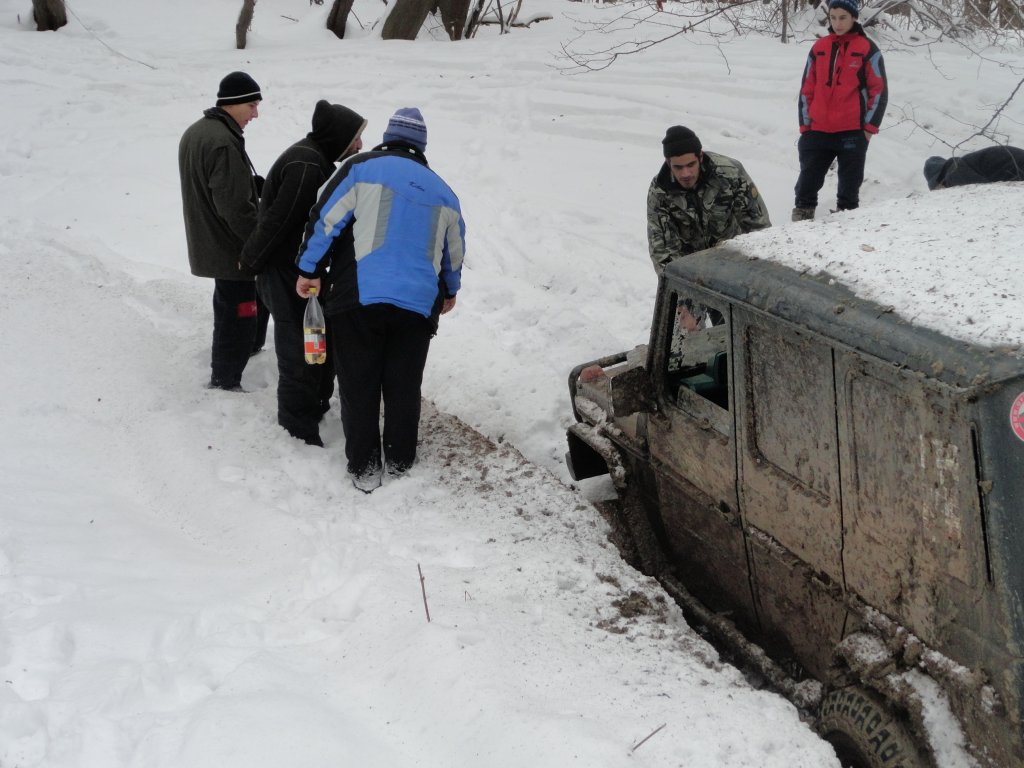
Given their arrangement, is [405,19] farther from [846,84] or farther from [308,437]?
[308,437]

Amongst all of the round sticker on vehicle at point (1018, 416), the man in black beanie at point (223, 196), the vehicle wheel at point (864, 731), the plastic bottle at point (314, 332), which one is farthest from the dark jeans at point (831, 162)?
the round sticker on vehicle at point (1018, 416)

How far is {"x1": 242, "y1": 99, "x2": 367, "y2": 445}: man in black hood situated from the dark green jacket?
0.34m

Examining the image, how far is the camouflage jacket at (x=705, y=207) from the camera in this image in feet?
17.4

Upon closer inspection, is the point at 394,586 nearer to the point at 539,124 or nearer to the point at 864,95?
the point at 864,95

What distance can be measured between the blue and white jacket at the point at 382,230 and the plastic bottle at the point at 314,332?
291 mm

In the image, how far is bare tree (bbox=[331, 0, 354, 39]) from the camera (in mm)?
14188

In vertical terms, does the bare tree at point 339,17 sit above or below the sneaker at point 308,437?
above

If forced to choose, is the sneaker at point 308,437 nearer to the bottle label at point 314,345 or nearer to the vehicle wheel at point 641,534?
the bottle label at point 314,345

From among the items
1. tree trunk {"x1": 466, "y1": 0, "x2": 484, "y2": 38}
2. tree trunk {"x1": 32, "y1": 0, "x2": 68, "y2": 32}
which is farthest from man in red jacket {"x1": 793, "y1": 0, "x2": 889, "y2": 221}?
tree trunk {"x1": 32, "y1": 0, "x2": 68, "y2": 32}

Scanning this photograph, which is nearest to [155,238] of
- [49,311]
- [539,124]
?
[49,311]

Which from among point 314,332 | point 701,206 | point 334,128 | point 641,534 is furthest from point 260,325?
point 641,534

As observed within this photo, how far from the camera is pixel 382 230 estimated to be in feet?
15.1

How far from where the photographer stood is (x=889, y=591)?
2.89 m

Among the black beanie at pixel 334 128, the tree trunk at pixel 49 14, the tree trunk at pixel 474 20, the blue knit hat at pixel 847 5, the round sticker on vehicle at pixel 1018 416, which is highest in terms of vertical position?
the tree trunk at pixel 49 14
